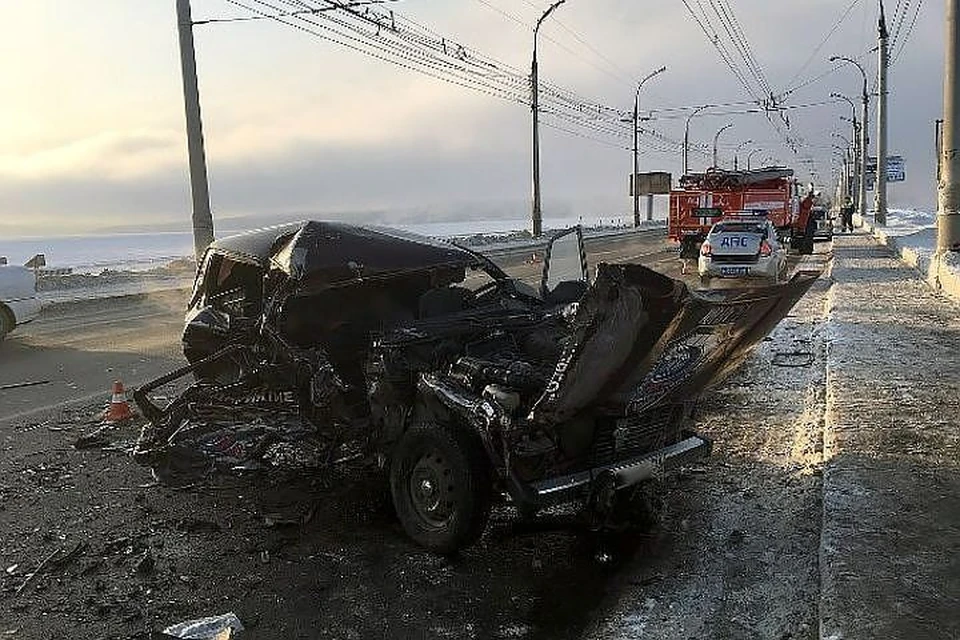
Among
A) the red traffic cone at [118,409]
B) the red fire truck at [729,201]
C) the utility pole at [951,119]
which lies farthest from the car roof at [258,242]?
the red fire truck at [729,201]

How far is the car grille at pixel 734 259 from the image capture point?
63.6ft

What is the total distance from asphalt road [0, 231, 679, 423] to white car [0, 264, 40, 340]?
14.4 inches

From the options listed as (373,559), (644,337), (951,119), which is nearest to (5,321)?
(373,559)

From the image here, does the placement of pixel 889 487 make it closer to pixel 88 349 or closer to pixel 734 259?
pixel 88 349

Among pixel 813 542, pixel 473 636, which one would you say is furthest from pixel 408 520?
pixel 813 542

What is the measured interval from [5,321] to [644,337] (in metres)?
10.9

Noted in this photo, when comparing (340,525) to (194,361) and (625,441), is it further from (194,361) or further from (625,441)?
(194,361)

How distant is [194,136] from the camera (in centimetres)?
1945

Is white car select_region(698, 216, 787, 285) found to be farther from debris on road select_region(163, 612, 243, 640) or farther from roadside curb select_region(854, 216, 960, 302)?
debris on road select_region(163, 612, 243, 640)

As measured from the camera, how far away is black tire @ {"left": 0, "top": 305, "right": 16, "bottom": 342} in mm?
11766

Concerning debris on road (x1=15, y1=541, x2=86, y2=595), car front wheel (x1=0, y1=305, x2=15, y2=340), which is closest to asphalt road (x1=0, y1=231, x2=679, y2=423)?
car front wheel (x1=0, y1=305, x2=15, y2=340)

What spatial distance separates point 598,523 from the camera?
412 centimetres

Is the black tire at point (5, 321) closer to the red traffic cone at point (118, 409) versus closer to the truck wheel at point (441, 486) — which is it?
the red traffic cone at point (118, 409)

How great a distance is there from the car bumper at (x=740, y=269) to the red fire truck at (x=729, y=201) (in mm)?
7206
